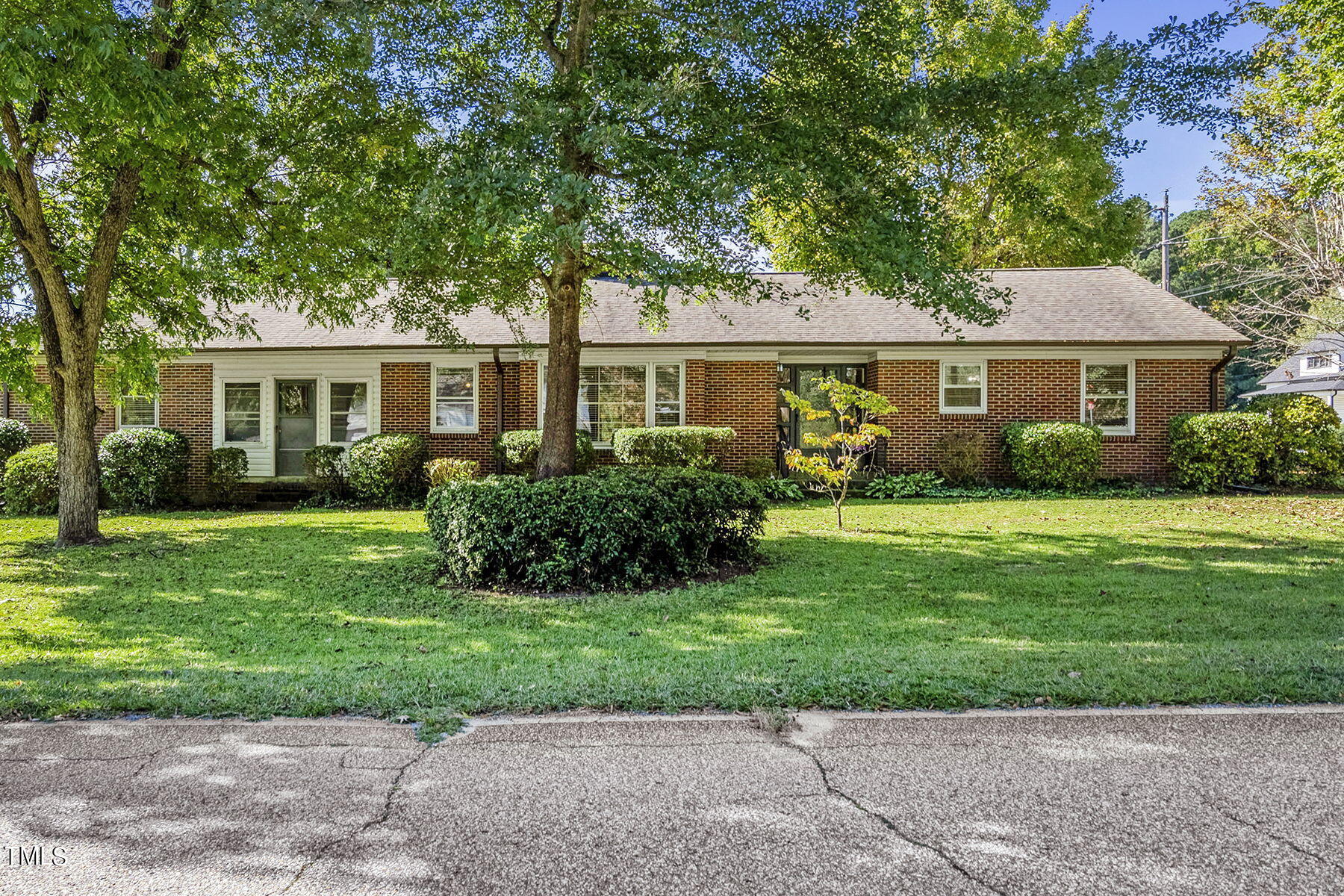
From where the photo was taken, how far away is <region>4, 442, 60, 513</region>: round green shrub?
46.0 feet

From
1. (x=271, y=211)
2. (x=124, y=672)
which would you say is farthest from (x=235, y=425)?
(x=124, y=672)

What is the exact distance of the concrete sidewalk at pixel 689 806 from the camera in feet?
8.63

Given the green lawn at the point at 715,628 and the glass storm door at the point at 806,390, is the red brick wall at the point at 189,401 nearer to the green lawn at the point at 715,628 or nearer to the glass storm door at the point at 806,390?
the green lawn at the point at 715,628

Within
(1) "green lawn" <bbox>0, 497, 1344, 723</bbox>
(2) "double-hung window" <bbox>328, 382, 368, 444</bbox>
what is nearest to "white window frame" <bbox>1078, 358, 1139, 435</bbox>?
(1) "green lawn" <bbox>0, 497, 1344, 723</bbox>

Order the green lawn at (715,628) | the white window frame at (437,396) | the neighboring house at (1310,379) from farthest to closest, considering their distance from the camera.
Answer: the neighboring house at (1310,379) < the white window frame at (437,396) < the green lawn at (715,628)

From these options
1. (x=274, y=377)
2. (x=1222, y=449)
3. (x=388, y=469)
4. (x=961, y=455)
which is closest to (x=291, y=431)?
(x=274, y=377)

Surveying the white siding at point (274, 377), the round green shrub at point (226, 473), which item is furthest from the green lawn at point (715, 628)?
the white siding at point (274, 377)

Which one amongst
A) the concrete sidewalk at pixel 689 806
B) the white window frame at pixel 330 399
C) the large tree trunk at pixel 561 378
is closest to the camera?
the concrete sidewalk at pixel 689 806

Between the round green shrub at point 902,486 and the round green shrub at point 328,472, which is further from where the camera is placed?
the round green shrub at point 328,472

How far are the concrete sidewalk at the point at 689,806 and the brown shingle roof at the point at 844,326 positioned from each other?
37.0 feet

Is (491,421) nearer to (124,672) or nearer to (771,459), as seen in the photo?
(771,459)

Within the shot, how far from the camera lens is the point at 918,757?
355cm

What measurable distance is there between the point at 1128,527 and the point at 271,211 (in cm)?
1228

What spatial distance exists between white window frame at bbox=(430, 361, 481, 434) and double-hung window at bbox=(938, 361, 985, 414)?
9.45m
